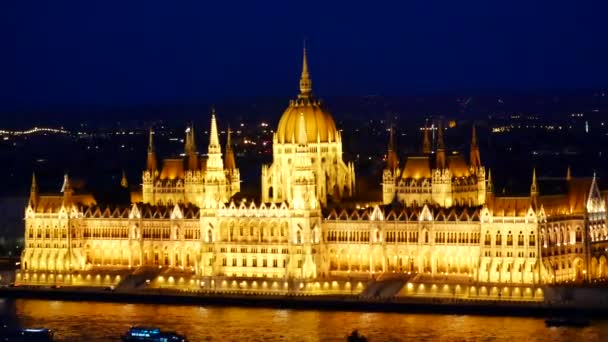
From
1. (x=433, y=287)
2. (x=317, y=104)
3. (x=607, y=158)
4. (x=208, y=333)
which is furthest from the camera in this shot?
(x=607, y=158)

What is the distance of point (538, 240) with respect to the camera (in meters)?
124

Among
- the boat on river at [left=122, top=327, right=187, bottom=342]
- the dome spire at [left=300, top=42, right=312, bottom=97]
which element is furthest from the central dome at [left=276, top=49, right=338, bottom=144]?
the boat on river at [left=122, top=327, right=187, bottom=342]

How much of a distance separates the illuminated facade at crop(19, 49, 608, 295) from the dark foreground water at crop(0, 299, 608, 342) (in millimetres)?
4085

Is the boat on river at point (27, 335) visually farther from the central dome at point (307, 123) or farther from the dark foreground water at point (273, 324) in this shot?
the central dome at point (307, 123)

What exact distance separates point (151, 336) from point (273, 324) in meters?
11.2

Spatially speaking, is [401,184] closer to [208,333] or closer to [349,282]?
[349,282]

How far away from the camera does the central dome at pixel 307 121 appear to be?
134250mm

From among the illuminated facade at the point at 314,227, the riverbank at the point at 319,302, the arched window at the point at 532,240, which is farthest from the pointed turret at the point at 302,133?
the arched window at the point at 532,240

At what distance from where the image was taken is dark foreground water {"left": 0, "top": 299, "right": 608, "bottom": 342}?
116m

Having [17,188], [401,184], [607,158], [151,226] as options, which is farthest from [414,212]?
[607,158]

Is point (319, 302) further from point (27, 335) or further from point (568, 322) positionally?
point (27, 335)

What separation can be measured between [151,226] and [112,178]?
44693 mm

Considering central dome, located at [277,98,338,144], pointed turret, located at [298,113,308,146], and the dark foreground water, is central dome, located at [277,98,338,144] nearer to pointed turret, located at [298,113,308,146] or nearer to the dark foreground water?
pointed turret, located at [298,113,308,146]

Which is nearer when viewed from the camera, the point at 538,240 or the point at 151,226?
the point at 538,240
